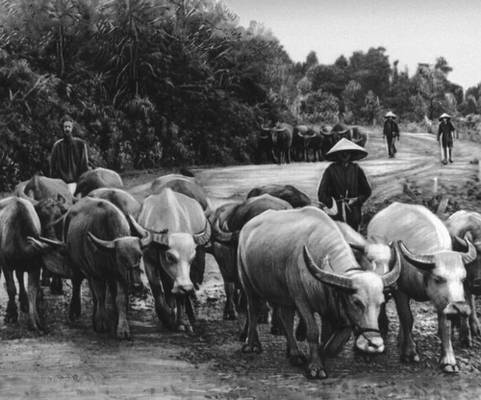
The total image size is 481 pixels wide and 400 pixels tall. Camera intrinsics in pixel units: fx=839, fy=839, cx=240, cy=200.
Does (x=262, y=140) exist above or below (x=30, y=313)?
above

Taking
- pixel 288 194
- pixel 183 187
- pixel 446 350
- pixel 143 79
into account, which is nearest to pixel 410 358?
pixel 446 350

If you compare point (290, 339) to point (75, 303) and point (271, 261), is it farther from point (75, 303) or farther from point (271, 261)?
point (75, 303)

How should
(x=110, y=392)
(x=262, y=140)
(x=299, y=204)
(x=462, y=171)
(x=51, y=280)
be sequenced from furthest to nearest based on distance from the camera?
(x=262, y=140), (x=462, y=171), (x=51, y=280), (x=299, y=204), (x=110, y=392)

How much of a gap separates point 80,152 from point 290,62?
5.63 meters

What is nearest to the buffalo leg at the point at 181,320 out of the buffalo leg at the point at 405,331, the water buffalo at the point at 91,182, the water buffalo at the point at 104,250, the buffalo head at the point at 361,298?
the water buffalo at the point at 104,250

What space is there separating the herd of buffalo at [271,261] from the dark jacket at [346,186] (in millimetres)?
546

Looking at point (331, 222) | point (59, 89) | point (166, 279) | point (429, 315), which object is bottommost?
point (429, 315)

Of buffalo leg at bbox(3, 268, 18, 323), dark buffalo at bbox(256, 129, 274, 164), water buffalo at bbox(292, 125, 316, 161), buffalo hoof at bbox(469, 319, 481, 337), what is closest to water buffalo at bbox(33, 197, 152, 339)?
buffalo leg at bbox(3, 268, 18, 323)

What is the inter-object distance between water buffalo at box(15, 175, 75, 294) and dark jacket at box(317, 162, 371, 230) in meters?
3.03

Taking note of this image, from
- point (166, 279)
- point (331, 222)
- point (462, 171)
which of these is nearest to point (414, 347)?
point (331, 222)

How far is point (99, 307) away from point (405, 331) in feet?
10.4

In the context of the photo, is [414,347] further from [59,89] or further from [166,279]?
[59,89]

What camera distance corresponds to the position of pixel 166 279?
891 cm

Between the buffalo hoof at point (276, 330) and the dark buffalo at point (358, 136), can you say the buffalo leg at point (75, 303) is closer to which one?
the buffalo hoof at point (276, 330)
